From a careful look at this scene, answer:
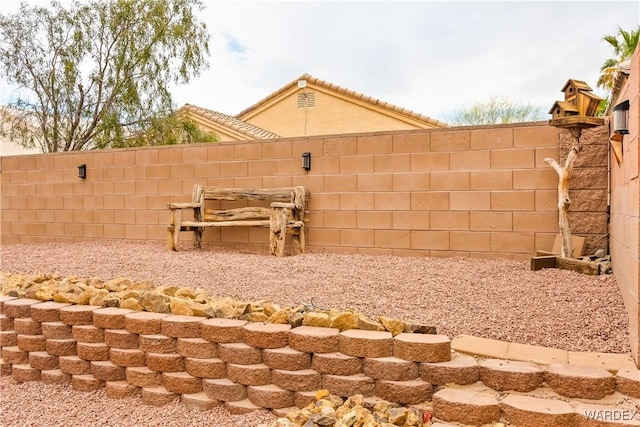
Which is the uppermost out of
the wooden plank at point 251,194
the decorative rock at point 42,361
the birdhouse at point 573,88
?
the birdhouse at point 573,88

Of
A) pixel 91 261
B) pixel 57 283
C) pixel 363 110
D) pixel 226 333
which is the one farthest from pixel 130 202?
pixel 363 110

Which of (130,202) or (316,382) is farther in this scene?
(130,202)

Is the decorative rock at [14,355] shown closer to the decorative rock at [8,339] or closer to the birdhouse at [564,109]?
the decorative rock at [8,339]

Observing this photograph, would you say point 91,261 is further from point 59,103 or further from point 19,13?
point 19,13

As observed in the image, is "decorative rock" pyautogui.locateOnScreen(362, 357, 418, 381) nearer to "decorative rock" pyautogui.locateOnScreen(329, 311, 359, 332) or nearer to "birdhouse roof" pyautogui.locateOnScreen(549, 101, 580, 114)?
"decorative rock" pyautogui.locateOnScreen(329, 311, 359, 332)

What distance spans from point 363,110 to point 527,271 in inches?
371

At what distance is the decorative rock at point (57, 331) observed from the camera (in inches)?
130

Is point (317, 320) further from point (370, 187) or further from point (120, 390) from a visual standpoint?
point (370, 187)

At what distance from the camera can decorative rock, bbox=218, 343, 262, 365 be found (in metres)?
2.68

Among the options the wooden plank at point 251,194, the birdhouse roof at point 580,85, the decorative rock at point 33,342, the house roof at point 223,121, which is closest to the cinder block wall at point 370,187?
the wooden plank at point 251,194

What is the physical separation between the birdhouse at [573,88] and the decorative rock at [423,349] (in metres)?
3.22

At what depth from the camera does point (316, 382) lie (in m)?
2.52

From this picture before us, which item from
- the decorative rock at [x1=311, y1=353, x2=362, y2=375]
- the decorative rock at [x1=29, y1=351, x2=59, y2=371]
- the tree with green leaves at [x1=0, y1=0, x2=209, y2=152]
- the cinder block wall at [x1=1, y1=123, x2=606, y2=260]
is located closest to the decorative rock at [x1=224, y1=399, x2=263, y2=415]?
the decorative rock at [x1=311, y1=353, x2=362, y2=375]

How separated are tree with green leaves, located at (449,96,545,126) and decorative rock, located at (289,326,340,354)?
17799mm
